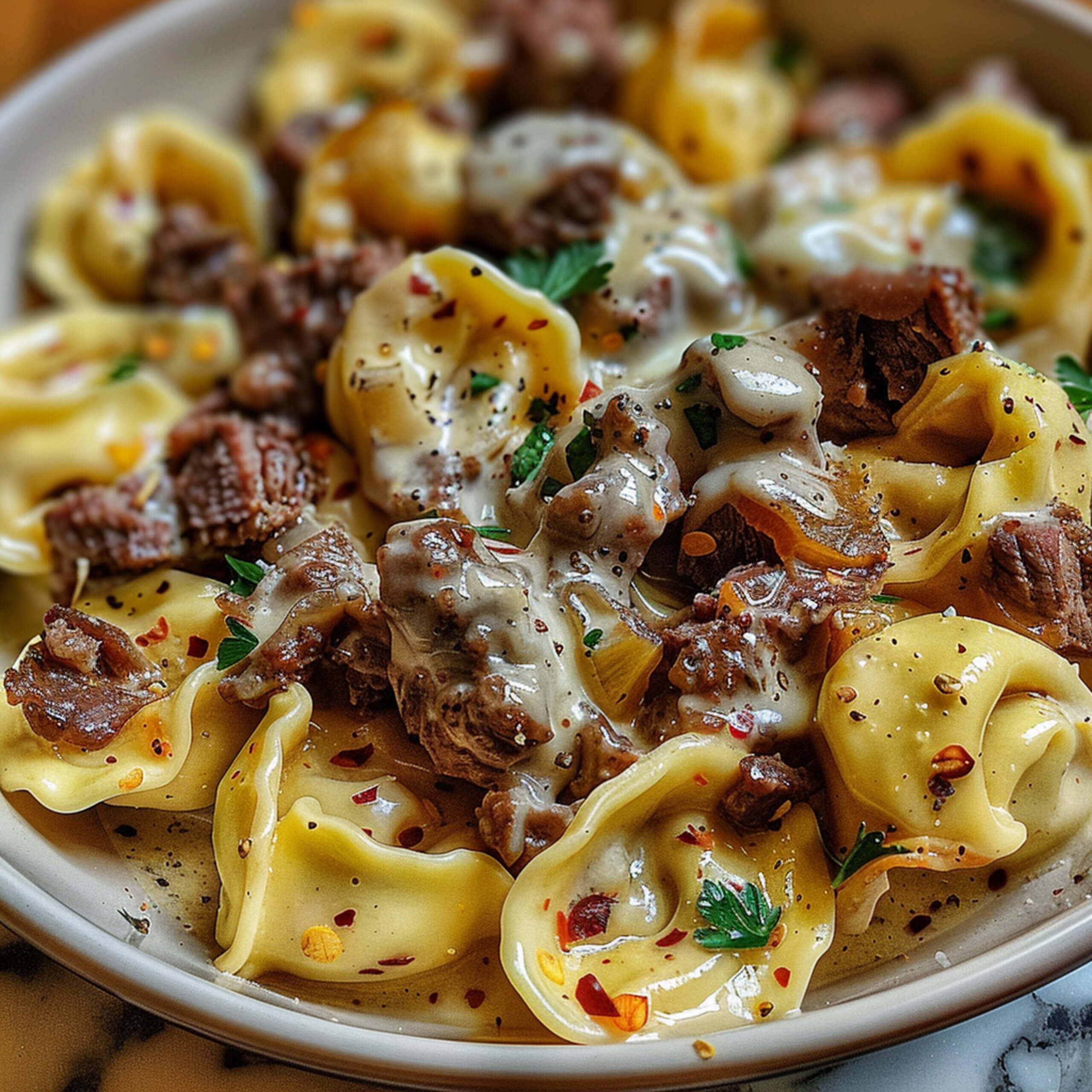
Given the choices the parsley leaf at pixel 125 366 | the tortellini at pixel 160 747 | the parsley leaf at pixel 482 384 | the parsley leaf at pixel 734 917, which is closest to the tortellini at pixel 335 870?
the tortellini at pixel 160 747

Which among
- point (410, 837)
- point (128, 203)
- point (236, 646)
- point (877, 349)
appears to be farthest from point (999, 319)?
point (128, 203)

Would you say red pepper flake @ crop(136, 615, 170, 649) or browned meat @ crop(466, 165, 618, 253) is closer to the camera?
red pepper flake @ crop(136, 615, 170, 649)

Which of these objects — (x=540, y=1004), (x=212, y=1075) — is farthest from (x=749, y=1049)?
(x=212, y=1075)

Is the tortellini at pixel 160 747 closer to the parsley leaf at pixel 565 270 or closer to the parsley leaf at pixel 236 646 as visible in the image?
the parsley leaf at pixel 236 646

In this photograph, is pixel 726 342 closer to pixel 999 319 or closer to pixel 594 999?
pixel 999 319

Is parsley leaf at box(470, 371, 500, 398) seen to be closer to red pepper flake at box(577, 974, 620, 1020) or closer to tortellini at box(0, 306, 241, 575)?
tortellini at box(0, 306, 241, 575)

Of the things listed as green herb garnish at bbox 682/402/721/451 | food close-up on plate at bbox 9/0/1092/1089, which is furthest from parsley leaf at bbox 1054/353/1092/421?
green herb garnish at bbox 682/402/721/451
